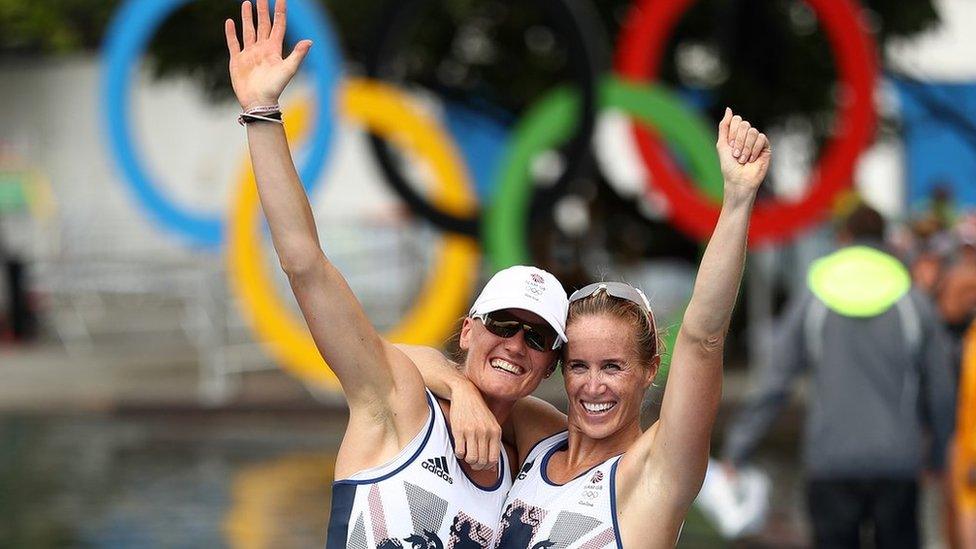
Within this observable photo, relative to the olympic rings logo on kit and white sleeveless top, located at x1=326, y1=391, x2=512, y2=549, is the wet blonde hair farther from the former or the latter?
the olympic rings logo on kit

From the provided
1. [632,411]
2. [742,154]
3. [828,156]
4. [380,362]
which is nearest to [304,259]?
[380,362]

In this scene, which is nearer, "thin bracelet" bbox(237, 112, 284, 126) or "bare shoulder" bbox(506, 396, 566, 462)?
"thin bracelet" bbox(237, 112, 284, 126)

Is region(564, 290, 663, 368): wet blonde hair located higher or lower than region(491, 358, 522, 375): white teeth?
higher

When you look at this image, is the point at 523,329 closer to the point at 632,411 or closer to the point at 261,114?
the point at 632,411

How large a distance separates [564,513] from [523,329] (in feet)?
1.28

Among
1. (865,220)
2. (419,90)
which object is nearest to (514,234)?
(419,90)

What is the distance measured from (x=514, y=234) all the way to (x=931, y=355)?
287 inches

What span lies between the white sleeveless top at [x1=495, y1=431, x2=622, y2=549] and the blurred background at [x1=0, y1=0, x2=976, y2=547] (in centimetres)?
410

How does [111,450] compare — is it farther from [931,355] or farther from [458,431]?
[458,431]

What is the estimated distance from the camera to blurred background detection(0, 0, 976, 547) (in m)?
11.8

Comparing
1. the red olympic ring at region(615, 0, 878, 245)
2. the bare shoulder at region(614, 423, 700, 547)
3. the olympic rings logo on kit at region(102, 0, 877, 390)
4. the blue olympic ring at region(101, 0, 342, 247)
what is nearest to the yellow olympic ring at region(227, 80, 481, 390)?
the olympic rings logo on kit at region(102, 0, 877, 390)

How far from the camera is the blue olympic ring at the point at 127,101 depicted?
1384 centimetres

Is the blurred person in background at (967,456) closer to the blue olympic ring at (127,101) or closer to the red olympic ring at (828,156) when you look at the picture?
the red olympic ring at (828,156)

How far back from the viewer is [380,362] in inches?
140
